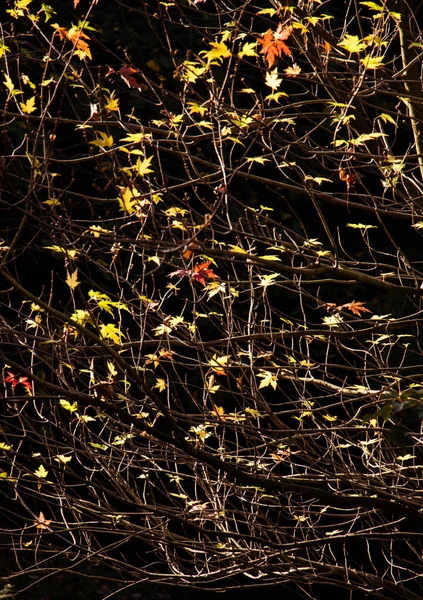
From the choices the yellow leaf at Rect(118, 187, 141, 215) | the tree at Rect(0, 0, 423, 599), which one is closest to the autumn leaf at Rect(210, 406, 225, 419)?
the tree at Rect(0, 0, 423, 599)

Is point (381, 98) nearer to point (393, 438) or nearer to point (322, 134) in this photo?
point (322, 134)

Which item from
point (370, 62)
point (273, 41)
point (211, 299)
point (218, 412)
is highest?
point (273, 41)

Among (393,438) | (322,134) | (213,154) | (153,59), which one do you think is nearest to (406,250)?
(322,134)

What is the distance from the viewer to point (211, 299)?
5.52 m

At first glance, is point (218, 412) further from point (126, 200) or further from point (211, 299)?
point (211, 299)

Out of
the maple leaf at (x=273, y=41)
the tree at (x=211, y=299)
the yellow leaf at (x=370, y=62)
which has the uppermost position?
the maple leaf at (x=273, y=41)

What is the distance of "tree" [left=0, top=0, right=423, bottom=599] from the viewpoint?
281 centimetres

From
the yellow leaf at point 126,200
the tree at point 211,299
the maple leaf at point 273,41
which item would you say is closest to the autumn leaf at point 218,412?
the tree at point 211,299

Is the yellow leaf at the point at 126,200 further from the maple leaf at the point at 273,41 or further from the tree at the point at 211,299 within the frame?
the maple leaf at the point at 273,41

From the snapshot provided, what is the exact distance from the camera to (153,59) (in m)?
5.86

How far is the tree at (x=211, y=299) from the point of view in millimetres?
2814

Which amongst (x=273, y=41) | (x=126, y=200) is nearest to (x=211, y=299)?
(x=273, y=41)

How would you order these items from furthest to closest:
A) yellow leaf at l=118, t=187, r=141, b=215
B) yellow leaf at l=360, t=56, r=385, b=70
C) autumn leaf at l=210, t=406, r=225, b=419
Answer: autumn leaf at l=210, t=406, r=225, b=419 < yellow leaf at l=360, t=56, r=385, b=70 < yellow leaf at l=118, t=187, r=141, b=215

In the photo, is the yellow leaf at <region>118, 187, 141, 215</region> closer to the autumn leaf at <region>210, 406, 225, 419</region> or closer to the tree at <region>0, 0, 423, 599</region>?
the tree at <region>0, 0, 423, 599</region>
